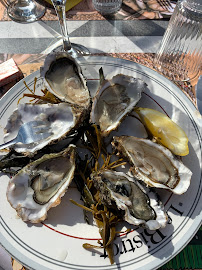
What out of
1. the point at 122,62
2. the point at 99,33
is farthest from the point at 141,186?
the point at 99,33

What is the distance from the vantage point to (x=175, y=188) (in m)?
0.94

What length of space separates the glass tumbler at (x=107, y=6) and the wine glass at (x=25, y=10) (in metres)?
0.30

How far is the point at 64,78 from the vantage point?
1222 mm

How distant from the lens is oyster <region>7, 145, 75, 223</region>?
0.92 metres

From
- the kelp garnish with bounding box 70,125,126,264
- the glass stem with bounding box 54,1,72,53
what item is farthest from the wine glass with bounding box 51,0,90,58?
the kelp garnish with bounding box 70,125,126,264

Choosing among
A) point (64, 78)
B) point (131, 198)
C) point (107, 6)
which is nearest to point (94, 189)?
point (131, 198)

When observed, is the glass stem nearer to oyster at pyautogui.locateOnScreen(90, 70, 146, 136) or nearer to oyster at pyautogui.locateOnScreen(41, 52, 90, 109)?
oyster at pyautogui.locateOnScreen(41, 52, 90, 109)

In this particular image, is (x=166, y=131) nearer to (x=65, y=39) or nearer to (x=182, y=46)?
(x=182, y=46)

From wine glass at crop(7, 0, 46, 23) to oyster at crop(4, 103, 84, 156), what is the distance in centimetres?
70

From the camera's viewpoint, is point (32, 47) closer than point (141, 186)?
No

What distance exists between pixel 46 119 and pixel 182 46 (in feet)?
2.37

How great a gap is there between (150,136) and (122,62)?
0.36m

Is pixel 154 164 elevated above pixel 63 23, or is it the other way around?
pixel 63 23

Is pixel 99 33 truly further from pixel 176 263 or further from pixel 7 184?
pixel 176 263
